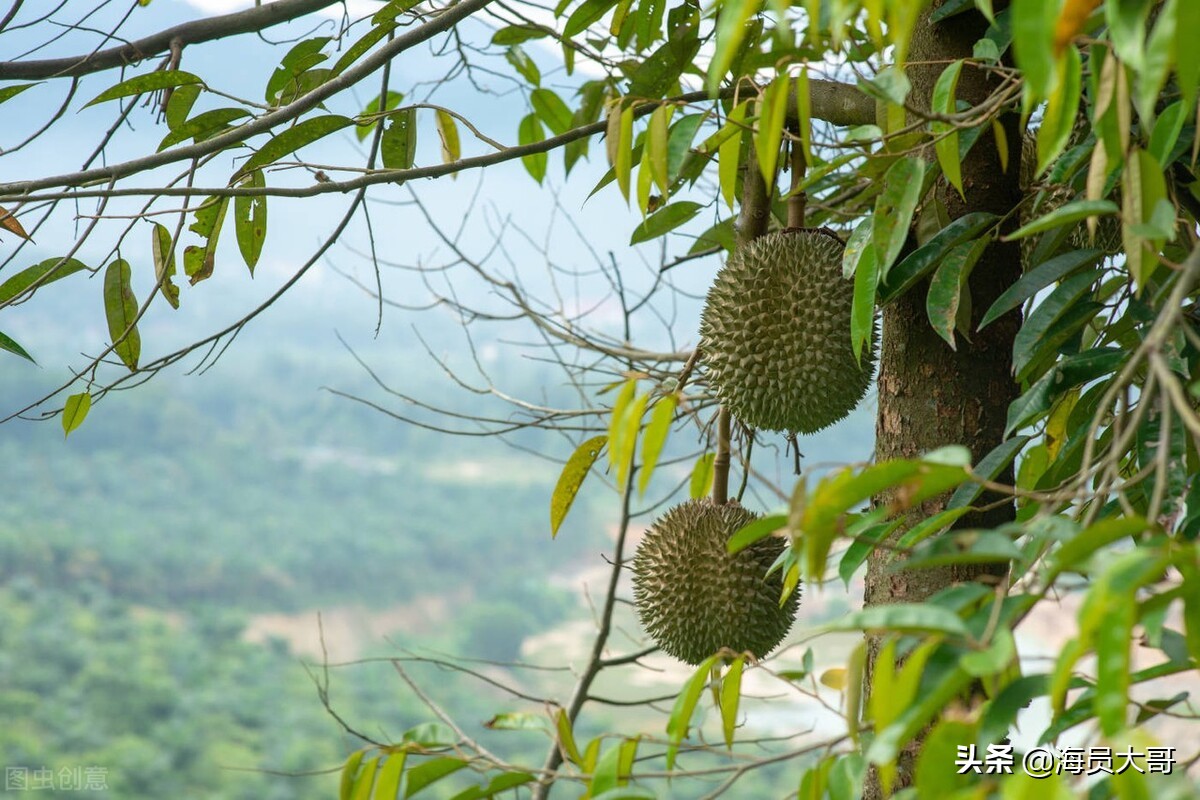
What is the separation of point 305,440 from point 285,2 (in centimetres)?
717

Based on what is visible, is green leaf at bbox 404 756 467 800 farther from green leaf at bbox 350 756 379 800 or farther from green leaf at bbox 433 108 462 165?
green leaf at bbox 433 108 462 165

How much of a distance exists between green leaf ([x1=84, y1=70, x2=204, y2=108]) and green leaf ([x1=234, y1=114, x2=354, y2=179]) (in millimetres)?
96

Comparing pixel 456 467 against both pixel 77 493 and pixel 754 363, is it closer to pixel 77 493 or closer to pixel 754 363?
pixel 77 493

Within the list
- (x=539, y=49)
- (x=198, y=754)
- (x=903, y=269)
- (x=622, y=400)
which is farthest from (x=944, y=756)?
(x=198, y=754)

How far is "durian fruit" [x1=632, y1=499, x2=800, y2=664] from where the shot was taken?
1072 mm

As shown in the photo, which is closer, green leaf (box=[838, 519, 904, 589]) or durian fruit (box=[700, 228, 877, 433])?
green leaf (box=[838, 519, 904, 589])

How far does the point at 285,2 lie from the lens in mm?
1001

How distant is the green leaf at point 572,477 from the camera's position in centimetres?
96

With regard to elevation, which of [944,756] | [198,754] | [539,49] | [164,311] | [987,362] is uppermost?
[164,311]

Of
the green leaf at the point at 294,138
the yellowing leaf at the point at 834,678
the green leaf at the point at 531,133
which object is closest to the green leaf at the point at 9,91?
the green leaf at the point at 294,138

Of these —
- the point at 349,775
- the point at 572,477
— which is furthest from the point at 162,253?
the point at 349,775

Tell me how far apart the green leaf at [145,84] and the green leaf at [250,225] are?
13 cm

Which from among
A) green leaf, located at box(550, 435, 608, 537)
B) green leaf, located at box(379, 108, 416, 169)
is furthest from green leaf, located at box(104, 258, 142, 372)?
green leaf, located at box(550, 435, 608, 537)

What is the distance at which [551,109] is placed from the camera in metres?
1.51
